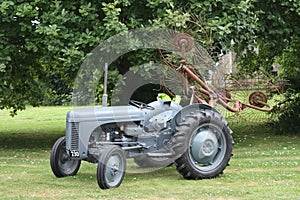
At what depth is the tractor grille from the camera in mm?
7774

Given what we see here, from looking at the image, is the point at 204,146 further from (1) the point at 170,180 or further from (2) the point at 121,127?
(2) the point at 121,127

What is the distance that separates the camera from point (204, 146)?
8266mm

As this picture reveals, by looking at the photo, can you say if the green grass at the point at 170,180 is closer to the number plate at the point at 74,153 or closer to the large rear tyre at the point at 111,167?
the large rear tyre at the point at 111,167

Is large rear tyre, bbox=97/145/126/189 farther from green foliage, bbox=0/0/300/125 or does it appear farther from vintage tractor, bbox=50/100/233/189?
green foliage, bbox=0/0/300/125

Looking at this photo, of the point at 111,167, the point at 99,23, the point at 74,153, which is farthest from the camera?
the point at 99,23

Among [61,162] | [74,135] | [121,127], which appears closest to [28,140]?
[61,162]

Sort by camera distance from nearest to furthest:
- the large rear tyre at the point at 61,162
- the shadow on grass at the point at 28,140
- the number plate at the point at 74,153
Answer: the number plate at the point at 74,153
the large rear tyre at the point at 61,162
the shadow on grass at the point at 28,140

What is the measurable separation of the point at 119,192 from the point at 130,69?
4589 millimetres

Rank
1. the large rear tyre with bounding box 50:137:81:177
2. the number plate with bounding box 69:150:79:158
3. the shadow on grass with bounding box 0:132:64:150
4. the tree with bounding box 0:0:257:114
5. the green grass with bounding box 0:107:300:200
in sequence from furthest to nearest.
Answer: the shadow on grass with bounding box 0:132:64:150 → the tree with bounding box 0:0:257:114 → the large rear tyre with bounding box 50:137:81:177 → the number plate with bounding box 69:150:79:158 → the green grass with bounding box 0:107:300:200

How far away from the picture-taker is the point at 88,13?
1160cm

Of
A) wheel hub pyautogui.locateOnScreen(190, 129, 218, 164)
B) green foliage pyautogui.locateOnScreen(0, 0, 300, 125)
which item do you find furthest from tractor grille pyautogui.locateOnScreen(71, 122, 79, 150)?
green foliage pyautogui.locateOnScreen(0, 0, 300, 125)

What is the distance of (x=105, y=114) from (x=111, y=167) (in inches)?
31.9

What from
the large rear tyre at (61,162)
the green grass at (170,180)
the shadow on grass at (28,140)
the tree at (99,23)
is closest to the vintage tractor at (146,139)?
the large rear tyre at (61,162)

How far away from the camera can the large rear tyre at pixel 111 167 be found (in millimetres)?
7297
